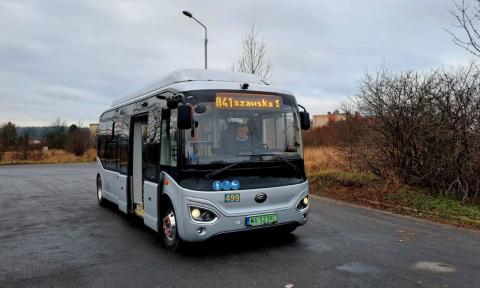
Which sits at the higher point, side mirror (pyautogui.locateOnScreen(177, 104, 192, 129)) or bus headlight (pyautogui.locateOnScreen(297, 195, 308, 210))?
side mirror (pyautogui.locateOnScreen(177, 104, 192, 129))

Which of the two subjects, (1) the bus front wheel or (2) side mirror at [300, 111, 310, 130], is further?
(2) side mirror at [300, 111, 310, 130]

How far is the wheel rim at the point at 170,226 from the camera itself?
711cm

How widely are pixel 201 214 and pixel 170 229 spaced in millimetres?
918

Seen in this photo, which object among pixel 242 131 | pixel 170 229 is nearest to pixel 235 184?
pixel 242 131

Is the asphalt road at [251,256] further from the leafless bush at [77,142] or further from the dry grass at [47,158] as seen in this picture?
the leafless bush at [77,142]

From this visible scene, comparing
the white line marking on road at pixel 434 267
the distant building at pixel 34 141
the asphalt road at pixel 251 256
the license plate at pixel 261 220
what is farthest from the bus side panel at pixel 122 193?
the distant building at pixel 34 141

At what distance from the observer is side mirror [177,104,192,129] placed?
649 centimetres

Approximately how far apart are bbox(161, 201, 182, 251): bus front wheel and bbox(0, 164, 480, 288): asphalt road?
0.52ft

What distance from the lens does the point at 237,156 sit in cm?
688

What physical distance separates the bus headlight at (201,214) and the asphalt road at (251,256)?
0.57m

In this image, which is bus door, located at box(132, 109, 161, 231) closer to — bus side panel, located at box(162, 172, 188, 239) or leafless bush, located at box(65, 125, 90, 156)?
bus side panel, located at box(162, 172, 188, 239)

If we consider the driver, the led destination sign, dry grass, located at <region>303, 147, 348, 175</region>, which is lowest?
dry grass, located at <region>303, 147, 348, 175</region>

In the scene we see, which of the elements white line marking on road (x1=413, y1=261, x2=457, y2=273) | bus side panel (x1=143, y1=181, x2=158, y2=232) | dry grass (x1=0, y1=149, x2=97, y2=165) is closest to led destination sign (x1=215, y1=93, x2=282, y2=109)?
bus side panel (x1=143, y1=181, x2=158, y2=232)

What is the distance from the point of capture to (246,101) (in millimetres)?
7270
